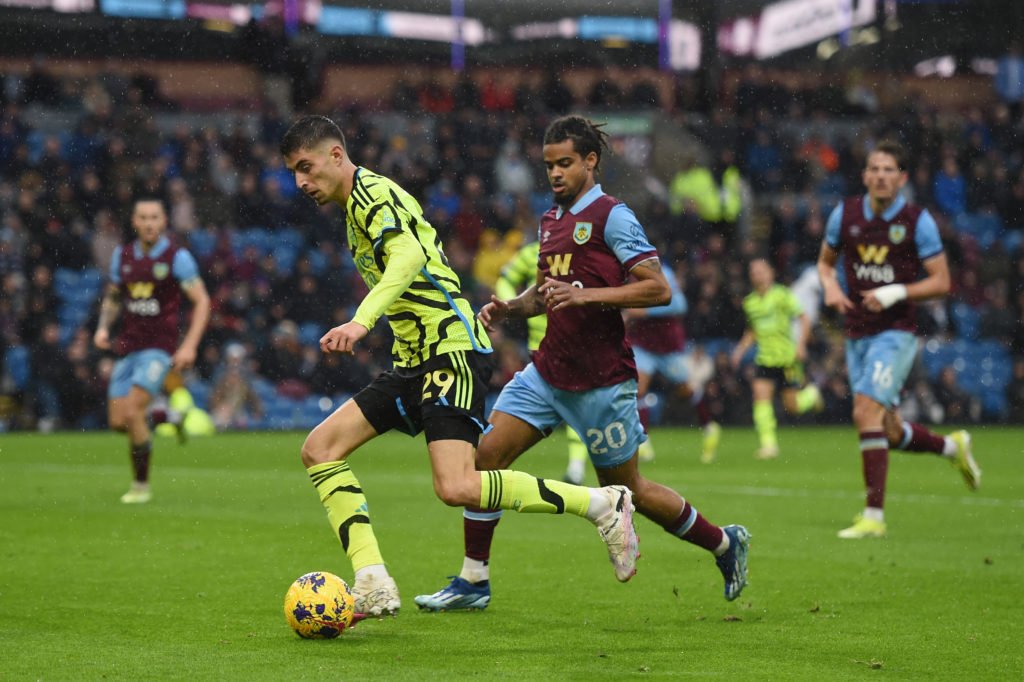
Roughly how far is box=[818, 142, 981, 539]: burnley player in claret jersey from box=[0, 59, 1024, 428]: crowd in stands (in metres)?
12.0

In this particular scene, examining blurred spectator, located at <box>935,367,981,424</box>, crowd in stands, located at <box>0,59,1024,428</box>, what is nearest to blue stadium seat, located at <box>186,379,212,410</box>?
crowd in stands, located at <box>0,59,1024,428</box>

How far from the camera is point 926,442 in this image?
977 cm

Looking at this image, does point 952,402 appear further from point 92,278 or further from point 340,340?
point 340,340

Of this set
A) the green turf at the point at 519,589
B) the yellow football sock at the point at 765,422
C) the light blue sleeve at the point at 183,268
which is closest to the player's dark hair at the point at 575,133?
the green turf at the point at 519,589

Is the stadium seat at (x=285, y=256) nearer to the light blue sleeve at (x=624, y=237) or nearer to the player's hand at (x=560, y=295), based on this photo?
the light blue sleeve at (x=624, y=237)

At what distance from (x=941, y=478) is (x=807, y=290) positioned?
11.3 meters

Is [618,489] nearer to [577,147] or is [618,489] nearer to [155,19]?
[577,147]

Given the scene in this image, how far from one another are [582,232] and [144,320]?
6287mm

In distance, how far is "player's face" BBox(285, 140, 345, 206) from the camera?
19.1ft

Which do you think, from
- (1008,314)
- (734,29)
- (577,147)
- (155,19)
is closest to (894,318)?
(577,147)

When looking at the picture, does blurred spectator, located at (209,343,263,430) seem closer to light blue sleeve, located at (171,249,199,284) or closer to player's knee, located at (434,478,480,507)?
light blue sleeve, located at (171,249,199,284)

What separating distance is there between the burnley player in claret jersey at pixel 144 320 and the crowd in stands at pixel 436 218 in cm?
908

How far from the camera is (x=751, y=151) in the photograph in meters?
27.5

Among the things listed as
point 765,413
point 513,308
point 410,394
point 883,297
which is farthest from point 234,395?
point 410,394
